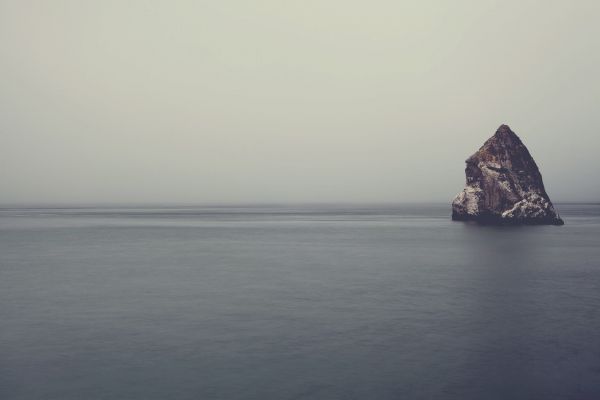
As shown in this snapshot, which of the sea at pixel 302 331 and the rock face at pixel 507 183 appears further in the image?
the rock face at pixel 507 183

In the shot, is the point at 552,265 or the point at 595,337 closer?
the point at 595,337

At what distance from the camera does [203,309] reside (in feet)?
88.8

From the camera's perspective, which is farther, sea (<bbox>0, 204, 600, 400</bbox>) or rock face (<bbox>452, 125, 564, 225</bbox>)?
rock face (<bbox>452, 125, 564, 225</bbox>)

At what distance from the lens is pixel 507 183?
99.0 metres

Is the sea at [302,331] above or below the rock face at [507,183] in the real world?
below

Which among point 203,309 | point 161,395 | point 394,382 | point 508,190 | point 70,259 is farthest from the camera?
point 508,190

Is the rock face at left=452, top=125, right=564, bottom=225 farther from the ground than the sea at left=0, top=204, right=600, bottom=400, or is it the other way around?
the rock face at left=452, top=125, right=564, bottom=225

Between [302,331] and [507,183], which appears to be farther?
[507,183]

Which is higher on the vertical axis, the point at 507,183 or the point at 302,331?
the point at 507,183

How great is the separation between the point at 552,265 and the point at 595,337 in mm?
27396

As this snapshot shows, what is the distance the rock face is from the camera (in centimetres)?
9950

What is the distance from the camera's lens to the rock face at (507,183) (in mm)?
99500

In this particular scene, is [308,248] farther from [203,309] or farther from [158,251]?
[203,309]

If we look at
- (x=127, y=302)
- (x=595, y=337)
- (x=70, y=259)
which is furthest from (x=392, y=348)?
(x=70, y=259)
